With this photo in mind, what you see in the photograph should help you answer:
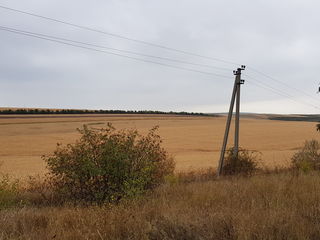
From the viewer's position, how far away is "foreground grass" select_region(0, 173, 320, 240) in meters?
4.03

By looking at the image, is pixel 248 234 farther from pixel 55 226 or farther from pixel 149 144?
pixel 149 144

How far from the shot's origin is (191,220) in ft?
14.7

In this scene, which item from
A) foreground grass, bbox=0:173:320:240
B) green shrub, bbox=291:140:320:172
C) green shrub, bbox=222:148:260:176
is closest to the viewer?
foreground grass, bbox=0:173:320:240

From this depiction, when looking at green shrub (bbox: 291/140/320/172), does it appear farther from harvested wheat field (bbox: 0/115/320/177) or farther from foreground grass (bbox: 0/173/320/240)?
foreground grass (bbox: 0/173/320/240)

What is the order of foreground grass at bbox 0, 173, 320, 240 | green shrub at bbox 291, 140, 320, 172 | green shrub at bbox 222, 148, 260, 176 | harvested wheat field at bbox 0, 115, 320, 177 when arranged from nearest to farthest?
1. foreground grass at bbox 0, 173, 320, 240
2. green shrub at bbox 222, 148, 260, 176
3. green shrub at bbox 291, 140, 320, 172
4. harvested wheat field at bbox 0, 115, 320, 177

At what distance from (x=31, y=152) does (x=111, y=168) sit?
78.9 feet

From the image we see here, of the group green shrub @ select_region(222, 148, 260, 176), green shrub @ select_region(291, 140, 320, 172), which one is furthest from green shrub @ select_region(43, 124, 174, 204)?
green shrub @ select_region(291, 140, 320, 172)

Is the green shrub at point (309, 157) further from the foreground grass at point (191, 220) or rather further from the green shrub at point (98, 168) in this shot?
the green shrub at point (98, 168)

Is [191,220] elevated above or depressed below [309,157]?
above

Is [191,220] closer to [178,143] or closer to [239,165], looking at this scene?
[239,165]

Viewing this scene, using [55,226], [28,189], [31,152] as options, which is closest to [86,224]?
[55,226]

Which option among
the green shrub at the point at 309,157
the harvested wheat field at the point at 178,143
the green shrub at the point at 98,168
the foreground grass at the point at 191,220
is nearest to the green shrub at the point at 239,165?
the green shrub at the point at 309,157

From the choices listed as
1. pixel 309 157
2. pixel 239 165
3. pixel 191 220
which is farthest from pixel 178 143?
pixel 191 220

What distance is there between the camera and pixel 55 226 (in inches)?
186
